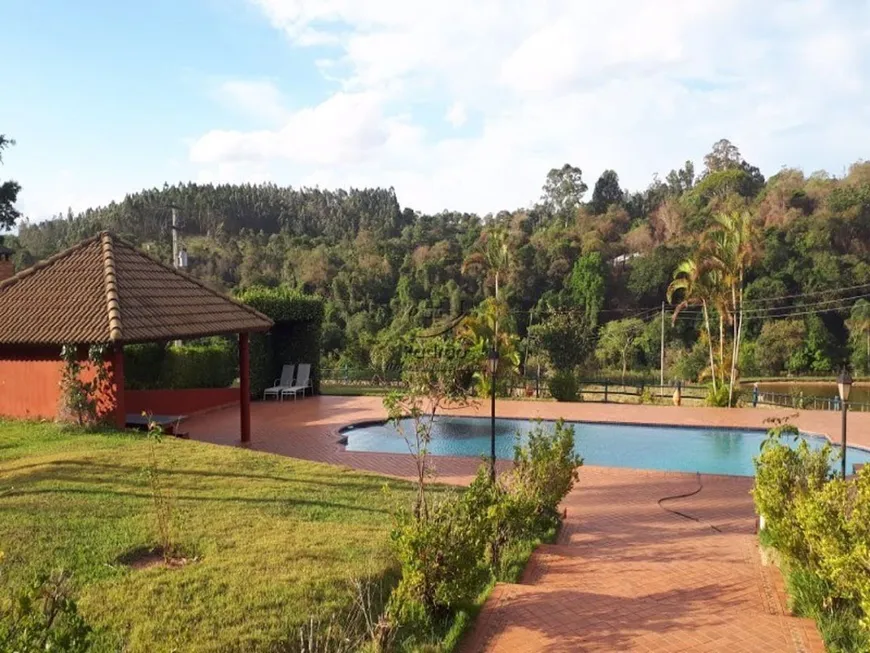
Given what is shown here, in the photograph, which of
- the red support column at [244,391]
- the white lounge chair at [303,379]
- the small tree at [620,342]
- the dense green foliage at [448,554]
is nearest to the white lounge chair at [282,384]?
the white lounge chair at [303,379]

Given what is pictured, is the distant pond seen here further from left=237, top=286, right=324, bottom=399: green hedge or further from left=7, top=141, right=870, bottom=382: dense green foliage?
left=237, top=286, right=324, bottom=399: green hedge

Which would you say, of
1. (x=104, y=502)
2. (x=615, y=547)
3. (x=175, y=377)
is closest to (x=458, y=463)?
(x=615, y=547)

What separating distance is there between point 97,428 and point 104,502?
4482mm

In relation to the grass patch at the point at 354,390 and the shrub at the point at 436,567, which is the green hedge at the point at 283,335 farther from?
the shrub at the point at 436,567

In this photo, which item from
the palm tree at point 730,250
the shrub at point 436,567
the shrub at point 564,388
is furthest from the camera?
the shrub at point 564,388

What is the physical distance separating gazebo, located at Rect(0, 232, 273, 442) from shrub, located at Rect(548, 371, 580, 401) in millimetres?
8680

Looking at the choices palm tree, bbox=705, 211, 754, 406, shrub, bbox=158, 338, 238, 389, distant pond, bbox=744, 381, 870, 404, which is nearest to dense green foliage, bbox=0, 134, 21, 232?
shrub, bbox=158, 338, 238, 389

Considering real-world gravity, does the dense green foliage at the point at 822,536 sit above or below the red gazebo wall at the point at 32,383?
below

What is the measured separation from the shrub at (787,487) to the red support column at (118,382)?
9867 mm

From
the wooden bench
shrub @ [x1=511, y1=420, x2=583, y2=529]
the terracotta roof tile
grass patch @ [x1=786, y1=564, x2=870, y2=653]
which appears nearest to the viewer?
grass patch @ [x1=786, y1=564, x2=870, y2=653]

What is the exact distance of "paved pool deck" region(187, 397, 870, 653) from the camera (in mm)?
4891

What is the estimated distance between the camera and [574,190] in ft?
216

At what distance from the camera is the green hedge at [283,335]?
18.8 meters

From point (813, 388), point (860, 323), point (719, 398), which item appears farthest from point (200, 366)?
point (860, 323)
